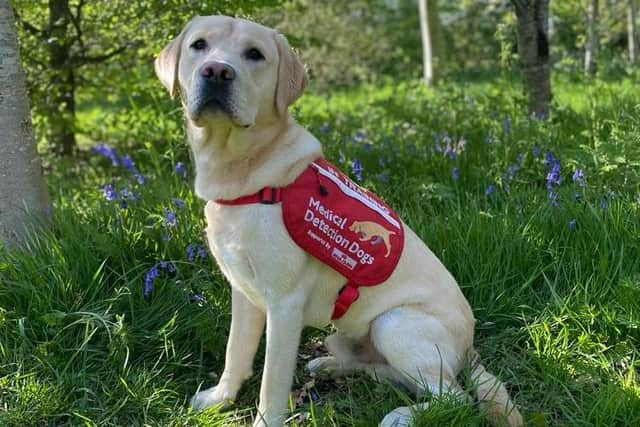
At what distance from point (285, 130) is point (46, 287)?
133cm

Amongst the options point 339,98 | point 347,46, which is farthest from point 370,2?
point 339,98

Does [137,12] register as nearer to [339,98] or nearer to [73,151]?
[73,151]

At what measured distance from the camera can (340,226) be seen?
98.5 inches

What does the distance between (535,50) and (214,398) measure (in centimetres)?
377

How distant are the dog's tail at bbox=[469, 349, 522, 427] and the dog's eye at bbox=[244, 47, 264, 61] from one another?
1.40m

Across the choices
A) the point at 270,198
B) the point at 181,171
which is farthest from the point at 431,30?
the point at 270,198

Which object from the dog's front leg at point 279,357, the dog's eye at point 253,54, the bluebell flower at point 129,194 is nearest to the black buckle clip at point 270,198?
the dog's front leg at point 279,357

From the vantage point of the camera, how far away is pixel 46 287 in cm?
298

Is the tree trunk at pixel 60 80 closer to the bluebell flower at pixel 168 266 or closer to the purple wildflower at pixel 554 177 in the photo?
the bluebell flower at pixel 168 266

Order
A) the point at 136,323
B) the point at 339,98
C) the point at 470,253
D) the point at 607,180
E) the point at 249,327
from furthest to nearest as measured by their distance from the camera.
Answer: the point at 339,98
the point at 607,180
the point at 470,253
the point at 136,323
the point at 249,327

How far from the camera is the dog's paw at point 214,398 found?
8.81 ft

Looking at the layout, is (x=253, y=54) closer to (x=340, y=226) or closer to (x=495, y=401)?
(x=340, y=226)

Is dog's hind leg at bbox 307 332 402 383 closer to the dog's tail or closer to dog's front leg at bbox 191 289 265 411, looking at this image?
dog's front leg at bbox 191 289 265 411

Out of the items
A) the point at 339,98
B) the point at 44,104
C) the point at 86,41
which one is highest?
the point at 86,41
